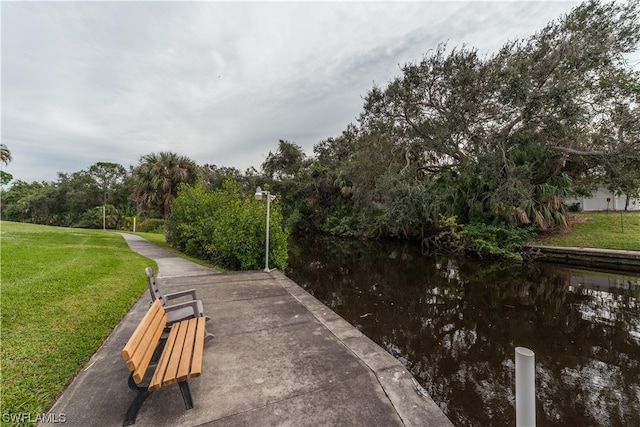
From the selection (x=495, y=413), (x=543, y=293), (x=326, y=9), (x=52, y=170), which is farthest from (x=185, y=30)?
(x=52, y=170)

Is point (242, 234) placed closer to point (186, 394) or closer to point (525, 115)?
point (186, 394)

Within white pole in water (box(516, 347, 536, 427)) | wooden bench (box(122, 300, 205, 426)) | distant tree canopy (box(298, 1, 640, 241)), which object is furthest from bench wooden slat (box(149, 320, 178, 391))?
distant tree canopy (box(298, 1, 640, 241))

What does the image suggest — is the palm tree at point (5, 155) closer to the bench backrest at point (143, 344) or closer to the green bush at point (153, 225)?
the green bush at point (153, 225)

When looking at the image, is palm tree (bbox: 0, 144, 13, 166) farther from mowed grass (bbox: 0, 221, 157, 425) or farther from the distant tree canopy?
the distant tree canopy

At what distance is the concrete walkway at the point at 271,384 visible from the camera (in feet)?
6.90

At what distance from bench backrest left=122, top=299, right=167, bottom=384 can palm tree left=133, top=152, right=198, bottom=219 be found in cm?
1287

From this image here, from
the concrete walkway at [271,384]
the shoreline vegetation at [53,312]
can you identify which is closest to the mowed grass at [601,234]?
the concrete walkway at [271,384]

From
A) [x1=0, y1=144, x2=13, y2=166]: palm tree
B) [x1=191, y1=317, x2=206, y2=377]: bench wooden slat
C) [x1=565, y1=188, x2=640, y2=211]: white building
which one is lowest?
[x1=191, y1=317, x2=206, y2=377]: bench wooden slat

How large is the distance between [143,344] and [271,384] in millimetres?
1207

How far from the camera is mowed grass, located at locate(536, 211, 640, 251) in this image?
11.2 m

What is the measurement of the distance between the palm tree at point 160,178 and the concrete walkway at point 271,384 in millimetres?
11431

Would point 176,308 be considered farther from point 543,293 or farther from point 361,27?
point 361,27

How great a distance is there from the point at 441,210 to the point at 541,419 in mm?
12945

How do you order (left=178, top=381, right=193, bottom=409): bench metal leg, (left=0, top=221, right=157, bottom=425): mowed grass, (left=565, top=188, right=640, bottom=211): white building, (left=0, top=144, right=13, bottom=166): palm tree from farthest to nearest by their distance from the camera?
(left=565, top=188, right=640, bottom=211): white building, (left=0, top=144, right=13, bottom=166): palm tree, (left=0, top=221, right=157, bottom=425): mowed grass, (left=178, top=381, right=193, bottom=409): bench metal leg
